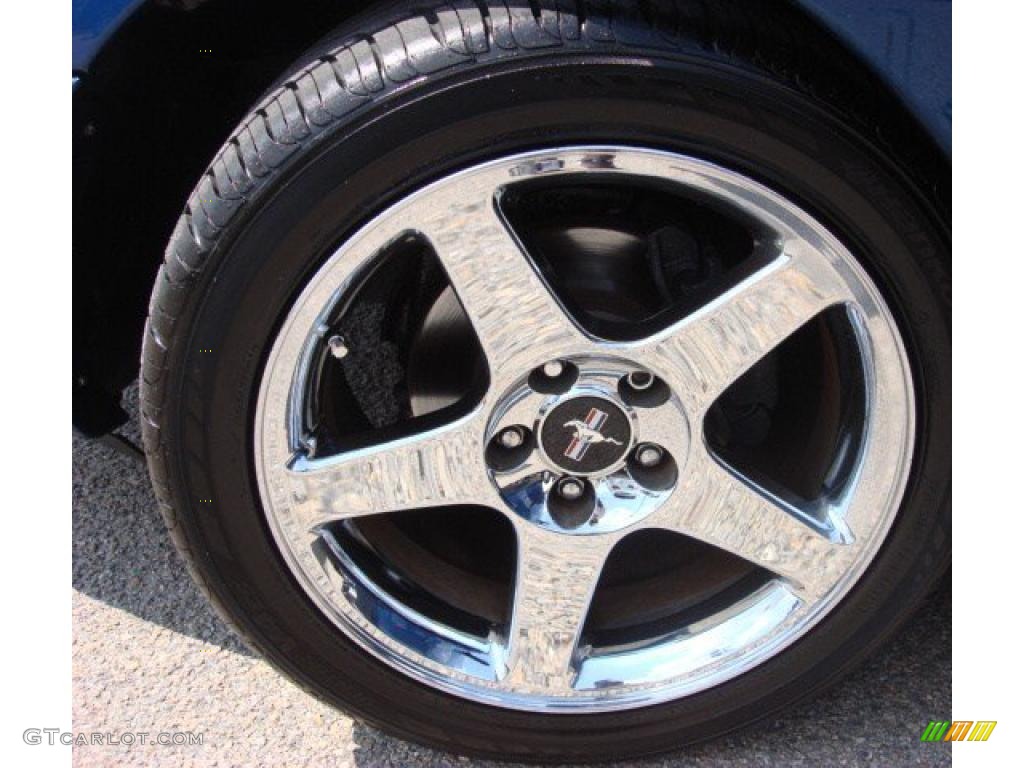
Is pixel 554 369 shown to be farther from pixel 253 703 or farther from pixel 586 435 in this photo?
pixel 253 703

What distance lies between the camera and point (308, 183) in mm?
1395

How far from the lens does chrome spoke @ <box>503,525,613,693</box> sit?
5.28 feet

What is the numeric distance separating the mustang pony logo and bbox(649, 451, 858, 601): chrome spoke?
5.5 inches

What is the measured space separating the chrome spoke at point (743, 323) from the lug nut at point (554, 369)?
115 millimetres

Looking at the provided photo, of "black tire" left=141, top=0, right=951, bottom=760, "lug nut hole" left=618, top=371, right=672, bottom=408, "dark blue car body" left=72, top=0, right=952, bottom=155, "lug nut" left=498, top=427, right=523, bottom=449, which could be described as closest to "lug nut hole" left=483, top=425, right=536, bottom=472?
"lug nut" left=498, top=427, right=523, bottom=449

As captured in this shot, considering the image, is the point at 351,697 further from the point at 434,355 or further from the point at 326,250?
the point at 326,250

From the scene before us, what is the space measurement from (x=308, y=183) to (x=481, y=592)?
2.42ft

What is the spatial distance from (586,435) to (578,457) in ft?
0.11

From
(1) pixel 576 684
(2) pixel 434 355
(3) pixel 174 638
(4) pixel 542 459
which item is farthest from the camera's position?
(3) pixel 174 638

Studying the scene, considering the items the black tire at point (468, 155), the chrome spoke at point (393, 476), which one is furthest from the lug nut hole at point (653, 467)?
the black tire at point (468, 155)

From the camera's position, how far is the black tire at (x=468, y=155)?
1354 mm

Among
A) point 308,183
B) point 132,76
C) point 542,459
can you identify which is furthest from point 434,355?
point 132,76

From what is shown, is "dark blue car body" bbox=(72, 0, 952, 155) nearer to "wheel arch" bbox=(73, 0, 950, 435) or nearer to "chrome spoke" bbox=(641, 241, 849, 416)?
"wheel arch" bbox=(73, 0, 950, 435)

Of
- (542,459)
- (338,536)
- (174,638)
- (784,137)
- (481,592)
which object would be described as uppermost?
(784,137)
